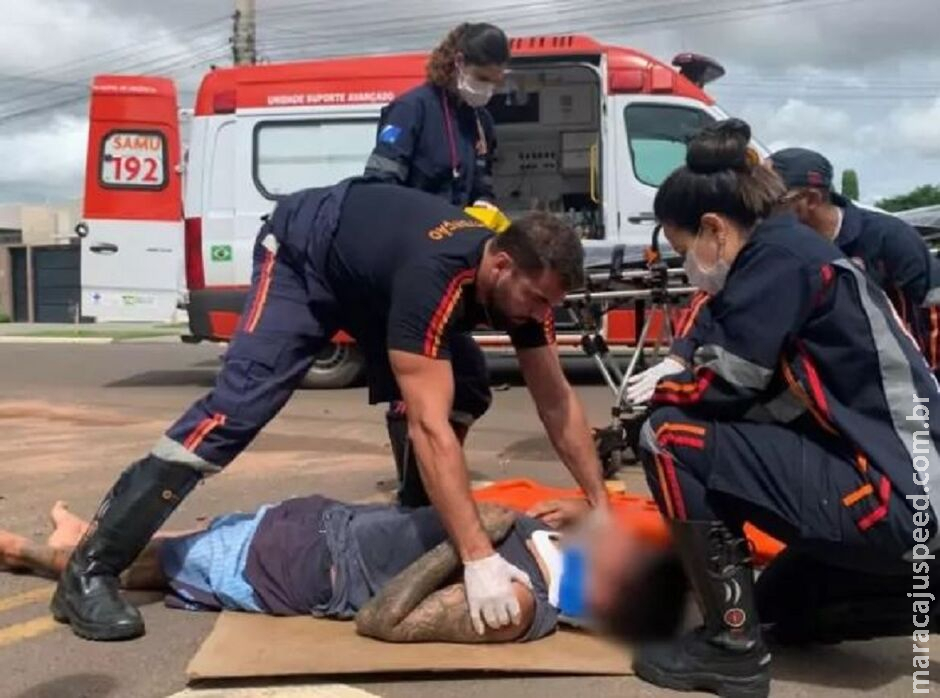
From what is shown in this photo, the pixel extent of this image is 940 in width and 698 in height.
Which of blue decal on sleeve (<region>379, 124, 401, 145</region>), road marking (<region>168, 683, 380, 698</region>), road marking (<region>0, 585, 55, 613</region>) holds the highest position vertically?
blue decal on sleeve (<region>379, 124, 401, 145</region>)

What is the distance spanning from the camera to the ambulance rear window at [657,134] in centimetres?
961

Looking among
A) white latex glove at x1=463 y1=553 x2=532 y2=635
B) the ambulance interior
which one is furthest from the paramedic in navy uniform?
the ambulance interior

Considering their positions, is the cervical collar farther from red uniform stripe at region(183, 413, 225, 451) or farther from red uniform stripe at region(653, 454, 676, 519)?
red uniform stripe at region(183, 413, 225, 451)

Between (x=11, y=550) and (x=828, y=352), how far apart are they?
2734 millimetres

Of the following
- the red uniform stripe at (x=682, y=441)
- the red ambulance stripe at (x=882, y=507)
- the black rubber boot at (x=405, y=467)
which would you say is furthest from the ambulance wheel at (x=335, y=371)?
the red ambulance stripe at (x=882, y=507)

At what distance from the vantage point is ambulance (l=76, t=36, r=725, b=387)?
961 centimetres

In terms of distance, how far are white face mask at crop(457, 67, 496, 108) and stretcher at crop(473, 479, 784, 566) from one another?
5.05ft

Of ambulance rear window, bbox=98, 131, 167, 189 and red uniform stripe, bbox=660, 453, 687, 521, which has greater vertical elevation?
ambulance rear window, bbox=98, 131, 167, 189

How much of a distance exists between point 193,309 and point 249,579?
6.61 meters

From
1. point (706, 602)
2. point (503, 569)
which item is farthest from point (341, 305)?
point (706, 602)

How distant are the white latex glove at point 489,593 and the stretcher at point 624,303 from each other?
2.13m

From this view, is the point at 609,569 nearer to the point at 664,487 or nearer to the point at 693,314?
the point at 664,487

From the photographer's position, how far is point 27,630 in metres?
3.48

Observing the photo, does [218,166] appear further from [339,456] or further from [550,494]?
[550,494]
